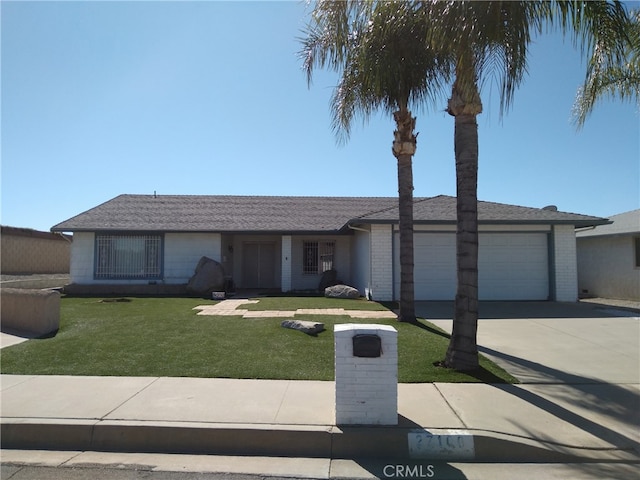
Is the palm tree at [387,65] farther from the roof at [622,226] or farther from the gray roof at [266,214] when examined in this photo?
the roof at [622,226]

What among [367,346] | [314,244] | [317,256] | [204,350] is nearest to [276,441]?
[367,346]

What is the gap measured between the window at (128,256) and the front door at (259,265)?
4.33 meters

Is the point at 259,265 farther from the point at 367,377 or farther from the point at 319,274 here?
the point at 367,377

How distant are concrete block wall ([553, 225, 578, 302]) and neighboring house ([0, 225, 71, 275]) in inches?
810

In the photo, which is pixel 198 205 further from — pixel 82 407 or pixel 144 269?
pixel 82 407

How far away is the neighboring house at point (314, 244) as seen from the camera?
621 inches

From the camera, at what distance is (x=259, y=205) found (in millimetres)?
22719

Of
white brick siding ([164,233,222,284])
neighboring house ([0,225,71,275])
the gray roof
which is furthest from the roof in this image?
neighboring house ([0,225,71,275])

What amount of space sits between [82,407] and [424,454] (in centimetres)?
402

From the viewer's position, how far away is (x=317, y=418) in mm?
4992

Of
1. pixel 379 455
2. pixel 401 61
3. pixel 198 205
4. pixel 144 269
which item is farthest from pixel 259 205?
pixel 379 455

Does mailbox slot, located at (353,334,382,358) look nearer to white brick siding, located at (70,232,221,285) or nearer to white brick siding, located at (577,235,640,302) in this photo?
white brick siding, located at (70,232,221,285)

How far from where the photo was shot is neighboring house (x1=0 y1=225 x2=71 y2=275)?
2250cm

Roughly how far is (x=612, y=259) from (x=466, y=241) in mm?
16849
